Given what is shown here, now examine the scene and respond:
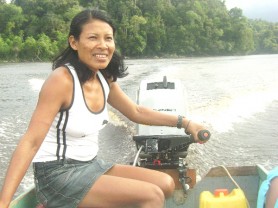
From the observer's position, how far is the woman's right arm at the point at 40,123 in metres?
1.87

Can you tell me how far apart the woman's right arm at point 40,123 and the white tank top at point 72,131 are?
45 mm

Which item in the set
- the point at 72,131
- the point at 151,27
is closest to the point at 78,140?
the point at 72,131

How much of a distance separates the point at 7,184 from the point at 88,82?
0.69 meters

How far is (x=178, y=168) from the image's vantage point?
3.63 meters

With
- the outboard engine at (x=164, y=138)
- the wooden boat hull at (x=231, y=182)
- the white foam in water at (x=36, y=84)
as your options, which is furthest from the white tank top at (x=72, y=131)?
the white foam in water at (x=36, y=84)

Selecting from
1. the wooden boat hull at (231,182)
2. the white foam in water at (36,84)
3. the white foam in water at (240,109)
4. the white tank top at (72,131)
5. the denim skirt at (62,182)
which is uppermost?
the white tank top at (72,131)

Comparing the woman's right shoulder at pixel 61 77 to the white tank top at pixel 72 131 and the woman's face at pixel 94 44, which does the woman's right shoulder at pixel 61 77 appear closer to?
the white tank top at pixel 72 131

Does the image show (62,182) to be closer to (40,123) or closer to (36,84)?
(40,123)

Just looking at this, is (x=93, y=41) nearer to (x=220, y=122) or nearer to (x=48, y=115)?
(x=48, y=115)

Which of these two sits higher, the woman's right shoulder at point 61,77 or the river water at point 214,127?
the woman's right shoulder at point 61,77

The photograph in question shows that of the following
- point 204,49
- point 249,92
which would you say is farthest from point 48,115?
point 204,49

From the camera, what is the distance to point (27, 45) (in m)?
56.2

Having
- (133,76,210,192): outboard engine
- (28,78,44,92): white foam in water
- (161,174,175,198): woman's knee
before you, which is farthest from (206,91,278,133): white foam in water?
(28,78,44,92): white foam in water

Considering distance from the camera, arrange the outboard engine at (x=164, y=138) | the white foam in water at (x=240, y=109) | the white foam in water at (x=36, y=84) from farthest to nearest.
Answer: the white foam in water at (x=36, y=84), the white foam in water at (x=240, y=109), the outboard engine at (x=164, y=138)
